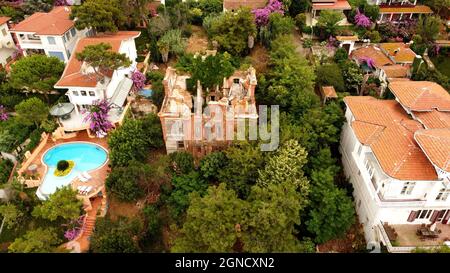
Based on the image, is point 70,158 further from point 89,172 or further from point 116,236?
point 116,236

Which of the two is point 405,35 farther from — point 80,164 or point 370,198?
point 80,164

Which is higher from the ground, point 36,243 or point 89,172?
point 36,243

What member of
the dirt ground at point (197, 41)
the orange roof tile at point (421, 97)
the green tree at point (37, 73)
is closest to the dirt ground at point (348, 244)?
the orange roof tile at point (421, 97)

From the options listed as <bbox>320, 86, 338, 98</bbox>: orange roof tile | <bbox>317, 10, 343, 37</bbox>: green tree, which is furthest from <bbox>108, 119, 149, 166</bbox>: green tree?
<bbox>317, 10, 343, 37</bbox>: green tree

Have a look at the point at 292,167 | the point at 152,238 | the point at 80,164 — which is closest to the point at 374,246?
the point at 292,167

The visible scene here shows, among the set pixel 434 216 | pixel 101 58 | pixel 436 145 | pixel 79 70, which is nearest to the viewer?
pixel 436 145

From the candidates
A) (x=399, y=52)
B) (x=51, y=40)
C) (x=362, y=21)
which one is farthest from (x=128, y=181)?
(x=362, y=21)

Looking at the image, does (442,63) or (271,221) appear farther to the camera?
(442,63)
